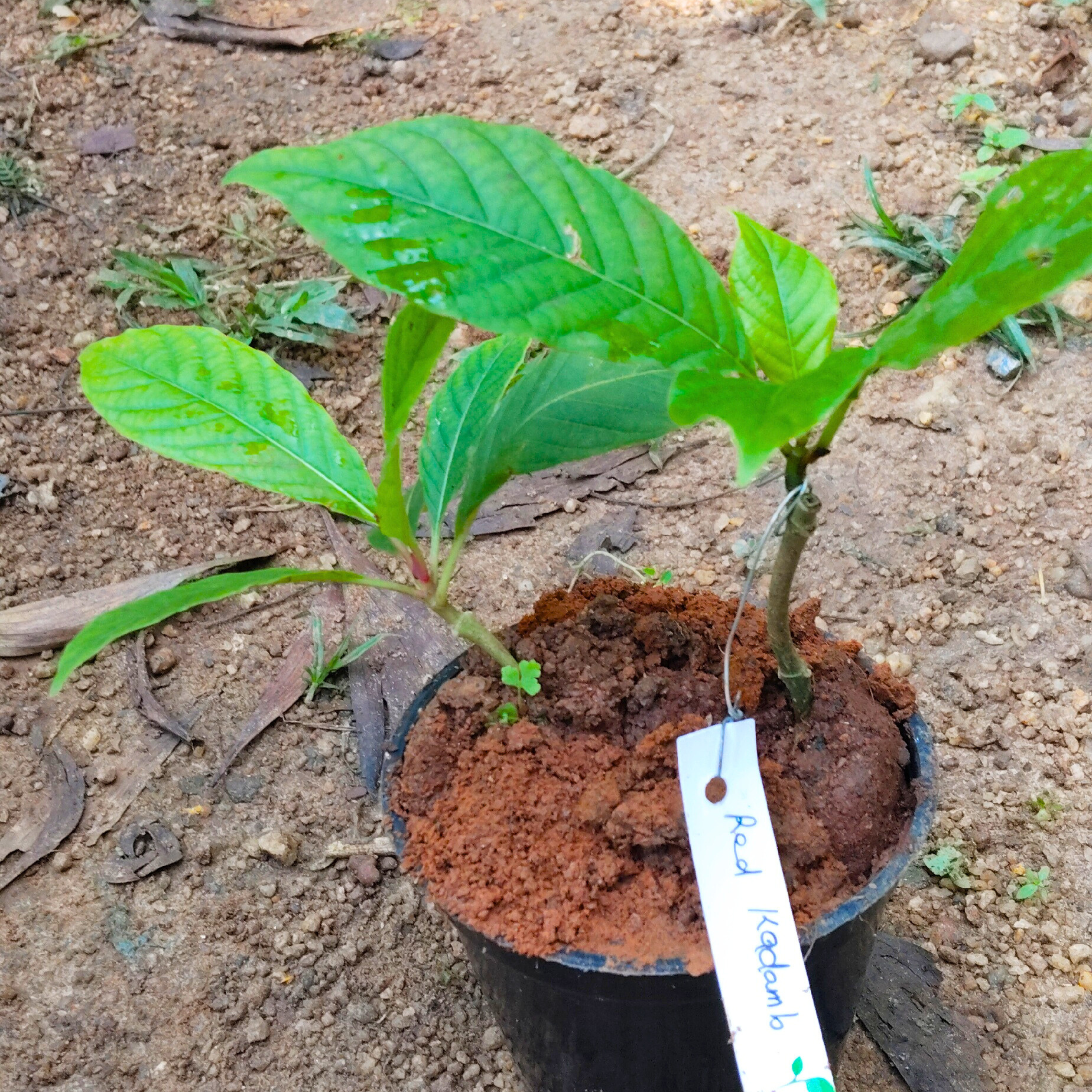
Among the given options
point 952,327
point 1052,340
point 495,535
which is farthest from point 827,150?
point 952,327

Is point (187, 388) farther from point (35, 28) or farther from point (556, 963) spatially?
point (35, 28)

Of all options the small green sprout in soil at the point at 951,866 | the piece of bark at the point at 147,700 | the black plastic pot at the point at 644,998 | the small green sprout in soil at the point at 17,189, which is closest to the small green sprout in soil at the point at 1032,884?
the small green sprout in soil at the point at 951,866

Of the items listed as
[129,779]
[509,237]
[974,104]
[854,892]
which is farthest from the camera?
[974,104]

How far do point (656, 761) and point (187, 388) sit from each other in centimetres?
64

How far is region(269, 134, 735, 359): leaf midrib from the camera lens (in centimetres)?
80

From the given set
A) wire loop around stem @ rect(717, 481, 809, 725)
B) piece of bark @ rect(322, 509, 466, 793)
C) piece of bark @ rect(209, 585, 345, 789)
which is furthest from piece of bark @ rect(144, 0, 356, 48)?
wire loop around stem @ rect(717, 481, 809, 725)

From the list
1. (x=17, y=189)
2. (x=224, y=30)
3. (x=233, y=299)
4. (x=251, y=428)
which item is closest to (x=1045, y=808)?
(x=251, y=428)

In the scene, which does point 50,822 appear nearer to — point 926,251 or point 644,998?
point 644,998

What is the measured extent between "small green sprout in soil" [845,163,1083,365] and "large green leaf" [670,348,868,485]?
173 cm

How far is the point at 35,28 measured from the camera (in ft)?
11.2

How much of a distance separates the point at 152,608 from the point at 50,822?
45.3 inches

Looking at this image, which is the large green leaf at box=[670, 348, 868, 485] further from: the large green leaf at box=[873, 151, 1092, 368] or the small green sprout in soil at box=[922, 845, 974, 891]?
the small green sprout in soil at box=[922, 845, 974, 891]

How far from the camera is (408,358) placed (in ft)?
3.22

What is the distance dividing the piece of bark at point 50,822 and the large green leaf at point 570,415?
3.79ft
